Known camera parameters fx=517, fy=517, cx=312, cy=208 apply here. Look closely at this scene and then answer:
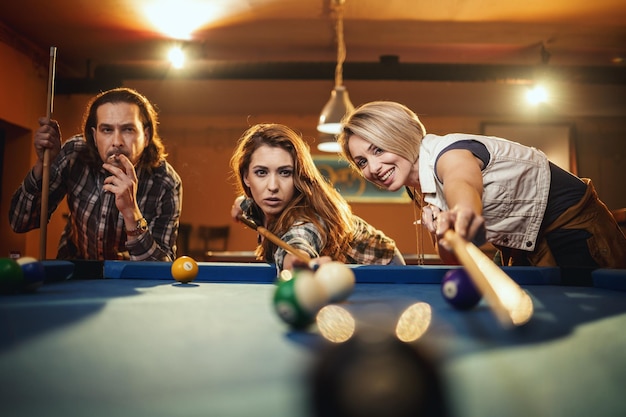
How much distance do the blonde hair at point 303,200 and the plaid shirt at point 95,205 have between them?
1.82ft

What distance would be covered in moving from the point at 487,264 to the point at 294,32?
197 inches

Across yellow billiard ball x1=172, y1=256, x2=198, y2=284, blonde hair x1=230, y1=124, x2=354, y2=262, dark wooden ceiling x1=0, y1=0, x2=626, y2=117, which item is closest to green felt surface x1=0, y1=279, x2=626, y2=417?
yellow billiard ball x1=172, y1=256, x2=198, y2=284

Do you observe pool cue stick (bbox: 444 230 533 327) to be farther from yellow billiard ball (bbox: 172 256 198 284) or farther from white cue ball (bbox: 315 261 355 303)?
yellow billiard ball (bbox: 172 256 198 284)

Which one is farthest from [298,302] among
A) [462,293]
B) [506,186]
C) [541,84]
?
[541,84]

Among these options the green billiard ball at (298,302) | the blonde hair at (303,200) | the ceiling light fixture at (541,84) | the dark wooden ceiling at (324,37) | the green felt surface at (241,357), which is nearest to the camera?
the green felt surface at (241,357)

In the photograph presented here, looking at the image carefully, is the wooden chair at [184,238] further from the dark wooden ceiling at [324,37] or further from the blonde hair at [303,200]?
the blonde hair at [303,200]

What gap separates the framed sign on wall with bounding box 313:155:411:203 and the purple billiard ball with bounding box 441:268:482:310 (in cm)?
606

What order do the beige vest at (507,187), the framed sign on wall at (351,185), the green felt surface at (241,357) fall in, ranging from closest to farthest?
1. the green felt surface at (241,357)
2. the beige vest at (507,187)
3. the framed sign on wall at (351,185)

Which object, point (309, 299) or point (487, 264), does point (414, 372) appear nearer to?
point (309, 299)

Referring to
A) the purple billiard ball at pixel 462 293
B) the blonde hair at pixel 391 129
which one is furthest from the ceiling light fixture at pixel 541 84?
the purple billiard ball at pixel 462 293

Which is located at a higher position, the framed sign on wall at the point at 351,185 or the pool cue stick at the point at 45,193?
the framed sign on wall at the point at 351,185

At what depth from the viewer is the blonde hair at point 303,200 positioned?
7.72 feet

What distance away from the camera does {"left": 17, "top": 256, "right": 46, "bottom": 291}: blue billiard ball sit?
4.66 ft

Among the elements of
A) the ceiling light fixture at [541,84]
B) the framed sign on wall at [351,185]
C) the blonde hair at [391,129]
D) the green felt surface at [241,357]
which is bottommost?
the green felt surface at [241,357]
